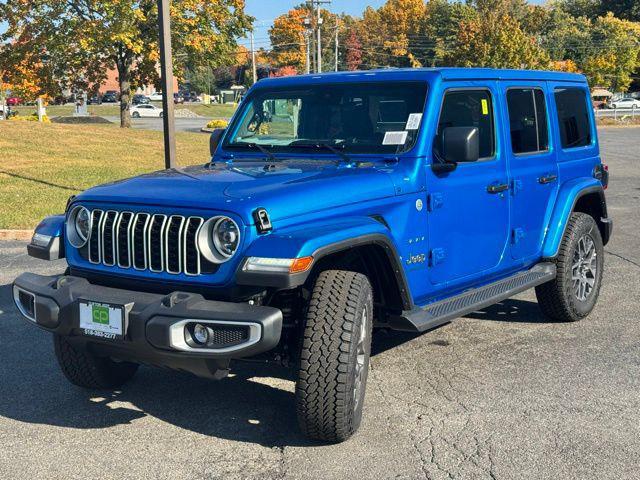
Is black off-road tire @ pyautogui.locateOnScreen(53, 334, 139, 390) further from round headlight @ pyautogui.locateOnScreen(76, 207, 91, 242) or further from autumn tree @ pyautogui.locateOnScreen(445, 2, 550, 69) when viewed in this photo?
autumn tree @ pyautogui.locateOnScreen(445, 2, 550, 69)

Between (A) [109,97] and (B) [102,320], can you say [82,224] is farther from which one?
(A) [109,97]

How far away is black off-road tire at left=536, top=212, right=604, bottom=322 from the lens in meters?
6.32

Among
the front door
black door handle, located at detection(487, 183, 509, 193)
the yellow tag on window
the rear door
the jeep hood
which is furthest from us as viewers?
the rear door

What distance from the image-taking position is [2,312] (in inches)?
281

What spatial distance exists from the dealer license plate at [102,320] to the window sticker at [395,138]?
80.5 inches

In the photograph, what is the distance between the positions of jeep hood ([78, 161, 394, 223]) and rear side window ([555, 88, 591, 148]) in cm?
243

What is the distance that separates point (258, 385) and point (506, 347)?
6.42 ft

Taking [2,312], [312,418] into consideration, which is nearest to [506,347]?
[312,418]

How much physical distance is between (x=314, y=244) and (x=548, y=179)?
9.76ft

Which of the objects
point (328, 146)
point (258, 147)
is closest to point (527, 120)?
point (328, 146)

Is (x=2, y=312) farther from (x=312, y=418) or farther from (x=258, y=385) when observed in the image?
(x=312, y=418)

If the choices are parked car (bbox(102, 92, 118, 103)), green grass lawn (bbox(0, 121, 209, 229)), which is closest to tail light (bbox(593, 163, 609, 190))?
green grass lawn (bbox(0, 121, 209, 229))

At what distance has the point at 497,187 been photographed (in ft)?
18.3

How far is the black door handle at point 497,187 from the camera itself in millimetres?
5496
